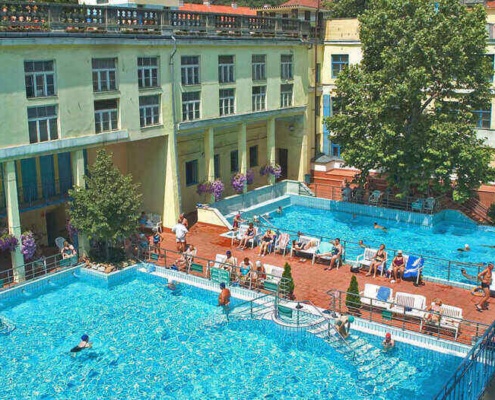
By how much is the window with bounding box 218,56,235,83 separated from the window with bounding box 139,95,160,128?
4.69 meters

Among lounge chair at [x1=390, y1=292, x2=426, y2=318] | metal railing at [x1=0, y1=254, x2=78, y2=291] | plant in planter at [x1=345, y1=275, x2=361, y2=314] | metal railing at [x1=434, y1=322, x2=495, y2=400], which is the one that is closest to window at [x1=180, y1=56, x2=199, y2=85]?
metal railing at [x1=0, y1=254, x2=78, y2=291]

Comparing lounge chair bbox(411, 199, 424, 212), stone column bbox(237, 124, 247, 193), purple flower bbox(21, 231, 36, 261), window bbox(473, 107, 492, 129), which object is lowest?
lounge chair bbox(411, 199, 424, 212)

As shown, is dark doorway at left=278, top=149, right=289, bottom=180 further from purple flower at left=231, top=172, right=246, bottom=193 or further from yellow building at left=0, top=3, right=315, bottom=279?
purple flower at left=231, top=172, right=246, bottom=193

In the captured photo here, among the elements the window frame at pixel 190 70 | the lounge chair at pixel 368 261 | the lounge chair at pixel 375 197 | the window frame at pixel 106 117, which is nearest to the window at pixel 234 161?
the window frame at pixel 190 70

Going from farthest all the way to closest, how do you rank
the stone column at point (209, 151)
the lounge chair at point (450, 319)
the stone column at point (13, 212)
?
the stone column at point (209, 151), the stone column at point (13, 212), the lounge chair at point (450, 319)

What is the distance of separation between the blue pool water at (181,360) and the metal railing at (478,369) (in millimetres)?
3703

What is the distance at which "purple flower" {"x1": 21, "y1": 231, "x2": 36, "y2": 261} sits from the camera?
77.0ft

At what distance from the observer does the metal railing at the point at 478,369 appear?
12906mm

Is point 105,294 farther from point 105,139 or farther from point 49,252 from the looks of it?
point 105,139

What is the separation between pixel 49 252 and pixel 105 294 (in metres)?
5.06

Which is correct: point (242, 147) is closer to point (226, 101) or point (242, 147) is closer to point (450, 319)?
point (226, 101)

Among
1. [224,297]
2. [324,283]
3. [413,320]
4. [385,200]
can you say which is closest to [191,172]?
[385,200]

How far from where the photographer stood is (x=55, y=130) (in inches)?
957

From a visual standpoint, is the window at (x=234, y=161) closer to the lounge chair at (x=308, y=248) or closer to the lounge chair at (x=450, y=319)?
the lounge chair at (x=308, y=248)
